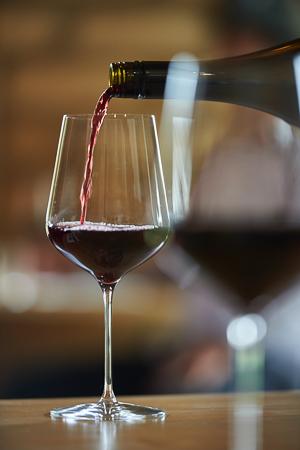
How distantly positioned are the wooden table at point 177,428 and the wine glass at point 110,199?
3 centimetres

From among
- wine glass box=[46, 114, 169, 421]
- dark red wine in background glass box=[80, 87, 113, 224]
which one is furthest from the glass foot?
dark red wine in background glass box=[80, 87, 113, 224]

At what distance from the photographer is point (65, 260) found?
7.19 ft

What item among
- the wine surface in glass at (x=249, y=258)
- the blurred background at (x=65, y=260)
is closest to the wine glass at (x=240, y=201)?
the wine surface in glass at (x=249, y=258)

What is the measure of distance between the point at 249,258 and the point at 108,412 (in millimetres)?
126

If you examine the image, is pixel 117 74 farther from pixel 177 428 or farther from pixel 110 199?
pixel 177 428

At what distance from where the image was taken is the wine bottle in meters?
0.72

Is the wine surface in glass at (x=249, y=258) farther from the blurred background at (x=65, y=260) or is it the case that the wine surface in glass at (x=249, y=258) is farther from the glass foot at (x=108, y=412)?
the blurred background at (x=65, y=260)

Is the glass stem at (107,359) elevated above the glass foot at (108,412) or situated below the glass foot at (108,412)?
above

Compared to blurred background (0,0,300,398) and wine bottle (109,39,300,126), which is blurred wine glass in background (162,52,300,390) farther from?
blurred background (0,0,300,398)

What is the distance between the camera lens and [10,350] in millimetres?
2125

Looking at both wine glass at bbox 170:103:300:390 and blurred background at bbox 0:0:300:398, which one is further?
blurred background at bbox 0:0:300:398

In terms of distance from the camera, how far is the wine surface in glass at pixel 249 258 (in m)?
0.64

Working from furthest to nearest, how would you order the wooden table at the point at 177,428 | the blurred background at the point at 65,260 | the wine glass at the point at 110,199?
the blurred background at the point at 65,260 < the wine glass at the point at 110,199 < the wooden table at the point at 177,428

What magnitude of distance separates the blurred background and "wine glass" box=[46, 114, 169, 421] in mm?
1382
